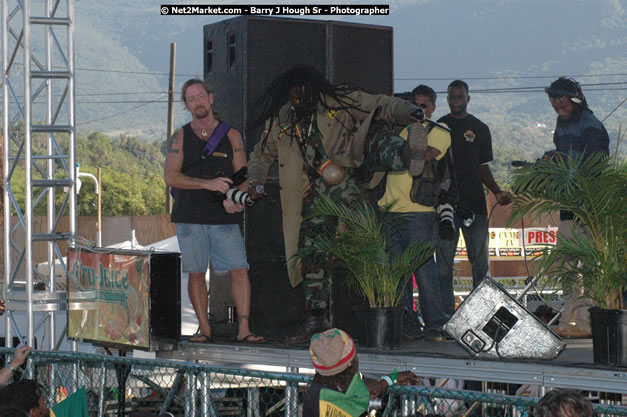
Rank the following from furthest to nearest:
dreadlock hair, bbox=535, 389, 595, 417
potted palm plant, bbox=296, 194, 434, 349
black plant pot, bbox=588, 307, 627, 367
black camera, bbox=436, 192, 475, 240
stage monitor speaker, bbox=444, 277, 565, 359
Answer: black camera, bbox=436, 192, 475, 240
potted palm plant, bbox=296, 194, 434, 349
stage monitor speaker, bbox=444, 277, 565, 359
black plant pot, bbox=588, 307, 627, 367
dreadlock hair, bbox=535, 389, 595, 417

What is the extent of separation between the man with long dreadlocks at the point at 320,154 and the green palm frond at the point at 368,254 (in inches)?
9.5

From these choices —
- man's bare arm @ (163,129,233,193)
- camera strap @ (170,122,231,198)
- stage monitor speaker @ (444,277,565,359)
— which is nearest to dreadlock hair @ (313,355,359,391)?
stage monitor speaker @ (444,277,565,359)

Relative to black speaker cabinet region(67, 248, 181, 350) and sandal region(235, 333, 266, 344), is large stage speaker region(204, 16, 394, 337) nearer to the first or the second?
sandal region(235, 333, 266, 344)

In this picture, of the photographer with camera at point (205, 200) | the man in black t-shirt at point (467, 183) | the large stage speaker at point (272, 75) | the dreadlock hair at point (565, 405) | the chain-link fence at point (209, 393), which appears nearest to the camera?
the dreadlock hair at point (565, 405)

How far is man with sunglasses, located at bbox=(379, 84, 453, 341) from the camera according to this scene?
6797 millimetres

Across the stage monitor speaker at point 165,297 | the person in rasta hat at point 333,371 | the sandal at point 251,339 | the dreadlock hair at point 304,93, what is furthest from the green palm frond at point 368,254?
the person in rasta hat at point 333,371

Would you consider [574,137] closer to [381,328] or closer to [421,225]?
[421,225]

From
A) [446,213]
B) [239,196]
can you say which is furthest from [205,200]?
[446,213]

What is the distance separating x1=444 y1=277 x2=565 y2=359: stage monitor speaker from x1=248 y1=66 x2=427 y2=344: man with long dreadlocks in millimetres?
1074

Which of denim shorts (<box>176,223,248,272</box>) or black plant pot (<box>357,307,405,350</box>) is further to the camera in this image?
denim shorts (<box>176,223,248,272</box>)

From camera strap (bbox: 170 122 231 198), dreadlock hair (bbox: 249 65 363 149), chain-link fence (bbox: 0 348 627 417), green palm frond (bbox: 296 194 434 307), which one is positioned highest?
dreadlock hair (bbox: 249 65 363 149)

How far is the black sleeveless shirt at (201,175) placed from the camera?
700cm

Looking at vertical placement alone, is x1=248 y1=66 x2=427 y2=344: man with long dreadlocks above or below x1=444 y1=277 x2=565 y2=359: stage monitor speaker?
above

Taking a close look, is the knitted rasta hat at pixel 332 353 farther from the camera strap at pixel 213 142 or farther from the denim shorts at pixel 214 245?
the camera strap at pixel 213 142
